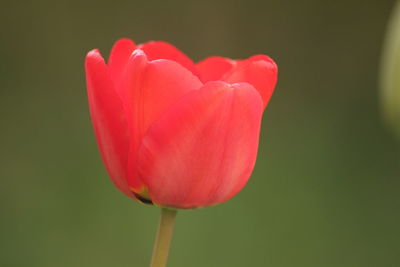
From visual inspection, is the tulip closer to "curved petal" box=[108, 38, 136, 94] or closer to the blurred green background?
"curved petal" box=[108, 38, 136, 94]

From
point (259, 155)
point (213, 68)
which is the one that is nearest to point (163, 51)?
point (213, 68)

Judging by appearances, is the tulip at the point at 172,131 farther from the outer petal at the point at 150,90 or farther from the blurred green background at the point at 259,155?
the blurred green background at the point at 259,155

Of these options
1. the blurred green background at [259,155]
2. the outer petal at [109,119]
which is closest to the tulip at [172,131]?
the outer petal at [109,119]

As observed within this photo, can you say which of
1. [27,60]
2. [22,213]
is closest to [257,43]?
[27,60]

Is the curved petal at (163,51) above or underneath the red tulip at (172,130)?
above

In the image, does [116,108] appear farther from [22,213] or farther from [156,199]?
[22,213]
